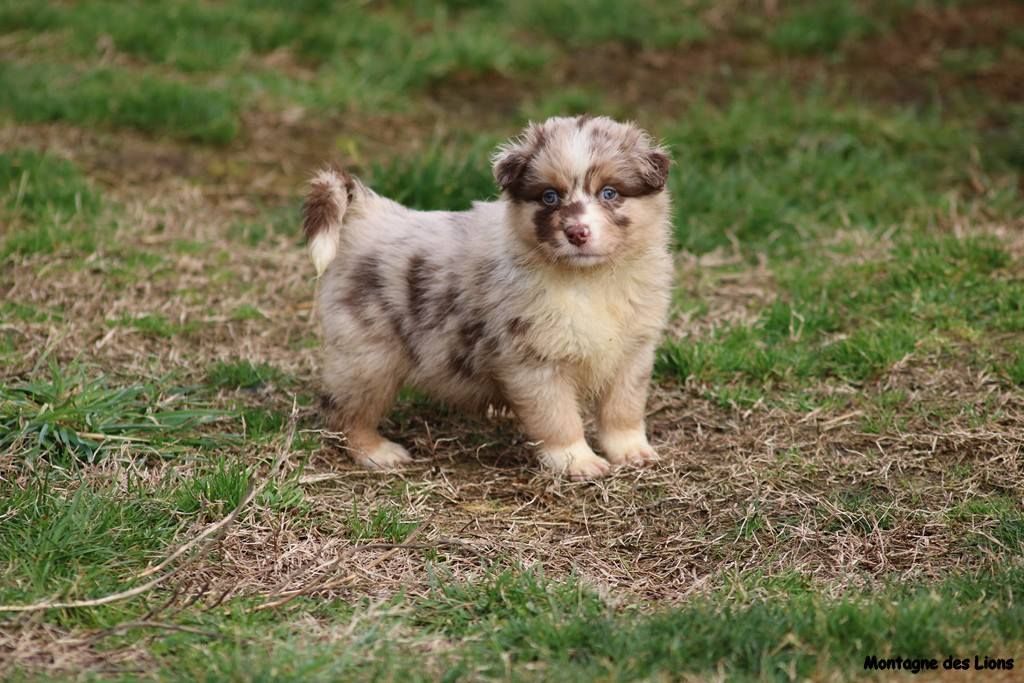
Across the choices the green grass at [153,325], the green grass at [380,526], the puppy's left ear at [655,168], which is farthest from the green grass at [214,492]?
the green grass at [153,325]

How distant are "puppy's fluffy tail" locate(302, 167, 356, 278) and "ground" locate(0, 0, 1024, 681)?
0.66 meters

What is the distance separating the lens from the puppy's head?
5.03m

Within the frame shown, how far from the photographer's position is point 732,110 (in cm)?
900

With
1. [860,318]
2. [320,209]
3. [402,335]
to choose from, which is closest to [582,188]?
[402,335]

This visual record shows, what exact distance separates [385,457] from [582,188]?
1384 mm

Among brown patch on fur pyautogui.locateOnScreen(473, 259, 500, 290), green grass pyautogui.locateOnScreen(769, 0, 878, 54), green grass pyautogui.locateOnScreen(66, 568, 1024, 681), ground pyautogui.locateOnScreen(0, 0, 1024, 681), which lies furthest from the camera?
green grass pyautogui.locateOnScreen(769, 0, 878, 54)

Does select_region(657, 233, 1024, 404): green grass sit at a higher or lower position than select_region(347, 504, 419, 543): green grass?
higher

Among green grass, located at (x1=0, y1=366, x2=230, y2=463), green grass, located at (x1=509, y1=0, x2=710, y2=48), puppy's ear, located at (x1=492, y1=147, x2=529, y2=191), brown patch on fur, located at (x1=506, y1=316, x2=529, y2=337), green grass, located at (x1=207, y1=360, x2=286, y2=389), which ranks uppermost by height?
green grass, located at (x1=509, y1=0, x2=710, y2=48)

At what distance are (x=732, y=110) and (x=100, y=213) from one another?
398cm

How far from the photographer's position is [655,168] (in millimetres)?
5203

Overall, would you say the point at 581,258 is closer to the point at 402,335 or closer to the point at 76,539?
the point at 402,335

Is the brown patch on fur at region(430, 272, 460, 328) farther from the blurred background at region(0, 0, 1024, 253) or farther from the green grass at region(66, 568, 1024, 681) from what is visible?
the blurred background at region(0, 0, 1024, 253)

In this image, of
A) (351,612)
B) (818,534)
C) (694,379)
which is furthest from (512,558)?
(694,379)

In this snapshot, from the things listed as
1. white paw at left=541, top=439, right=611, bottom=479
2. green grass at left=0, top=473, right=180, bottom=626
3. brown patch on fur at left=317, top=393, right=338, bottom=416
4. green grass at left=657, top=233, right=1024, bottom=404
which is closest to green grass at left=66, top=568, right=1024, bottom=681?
green grass at left=0, top=473, right=180, bottom=626
